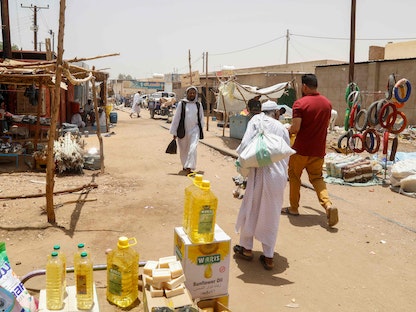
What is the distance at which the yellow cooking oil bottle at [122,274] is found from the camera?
291cm

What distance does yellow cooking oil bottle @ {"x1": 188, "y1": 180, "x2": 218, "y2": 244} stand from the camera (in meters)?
2.98

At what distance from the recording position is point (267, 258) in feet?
13.0

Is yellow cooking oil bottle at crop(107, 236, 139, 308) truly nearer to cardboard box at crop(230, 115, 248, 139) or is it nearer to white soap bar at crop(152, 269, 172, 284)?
white soap bar at crop(152, 269, 172, 284)

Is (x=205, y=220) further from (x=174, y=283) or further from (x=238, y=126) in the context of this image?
(x=238, y=126)

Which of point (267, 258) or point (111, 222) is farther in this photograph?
point (111, 222)

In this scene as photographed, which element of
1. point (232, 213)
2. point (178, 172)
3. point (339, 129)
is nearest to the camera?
point (232, 213)

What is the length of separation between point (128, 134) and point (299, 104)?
11468 millimetres

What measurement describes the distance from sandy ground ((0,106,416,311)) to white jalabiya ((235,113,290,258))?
38 cm

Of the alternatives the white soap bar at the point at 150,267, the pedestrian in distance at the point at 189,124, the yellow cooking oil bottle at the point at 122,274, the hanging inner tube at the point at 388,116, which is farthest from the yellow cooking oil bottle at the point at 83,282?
the hanging inner tube at the point at 388,116

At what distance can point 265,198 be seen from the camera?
389 centimetres

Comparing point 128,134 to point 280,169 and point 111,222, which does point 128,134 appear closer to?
point 111,222

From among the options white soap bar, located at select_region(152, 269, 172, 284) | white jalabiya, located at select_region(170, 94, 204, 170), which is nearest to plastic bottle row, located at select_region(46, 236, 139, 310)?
white soap bar, located at select_region(152, 269, 172, 284)

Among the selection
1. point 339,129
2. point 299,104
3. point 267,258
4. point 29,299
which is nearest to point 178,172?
point 299,104

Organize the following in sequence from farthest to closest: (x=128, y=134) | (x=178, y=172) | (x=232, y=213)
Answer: (x=128, y=134), (x=178, y=172), (x=232, y=213)
